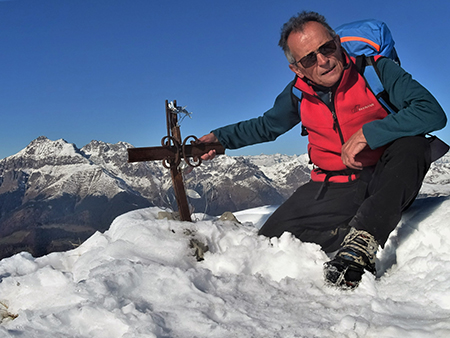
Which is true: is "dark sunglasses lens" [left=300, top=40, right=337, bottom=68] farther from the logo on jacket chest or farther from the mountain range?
the mountain range

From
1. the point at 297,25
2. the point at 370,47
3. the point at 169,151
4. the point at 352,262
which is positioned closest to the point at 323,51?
the point at 297,25

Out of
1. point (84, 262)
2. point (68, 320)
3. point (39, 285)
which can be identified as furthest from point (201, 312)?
point (84, 262)

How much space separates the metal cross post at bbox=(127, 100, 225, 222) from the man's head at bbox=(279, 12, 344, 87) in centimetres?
135

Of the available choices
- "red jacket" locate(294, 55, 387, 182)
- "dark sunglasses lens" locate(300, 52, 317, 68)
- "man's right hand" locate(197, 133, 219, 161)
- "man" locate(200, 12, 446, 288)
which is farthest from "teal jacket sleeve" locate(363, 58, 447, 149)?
"man's right hand" locate(197, 133, 219, 161)

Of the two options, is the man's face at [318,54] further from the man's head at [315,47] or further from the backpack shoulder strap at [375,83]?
the backpack shoulder strap at [375,83]

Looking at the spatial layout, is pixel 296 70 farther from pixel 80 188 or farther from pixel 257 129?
pixel 80 188

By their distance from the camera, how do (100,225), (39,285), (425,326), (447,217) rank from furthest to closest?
(100,225)
(447,217)
(39,285)
(425,326)

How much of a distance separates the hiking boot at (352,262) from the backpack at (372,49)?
1.04m

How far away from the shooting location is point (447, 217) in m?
2.49

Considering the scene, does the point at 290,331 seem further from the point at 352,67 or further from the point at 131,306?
the point at 352,67

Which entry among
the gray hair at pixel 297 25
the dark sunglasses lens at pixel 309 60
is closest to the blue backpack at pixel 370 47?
the gray hair at pixel 297 25

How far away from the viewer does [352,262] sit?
6.91 ft

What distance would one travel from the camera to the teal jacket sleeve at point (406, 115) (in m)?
2.37

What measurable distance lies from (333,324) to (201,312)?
2.24 ft
